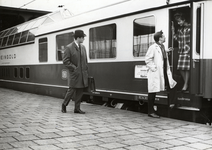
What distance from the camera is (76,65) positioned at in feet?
23.7

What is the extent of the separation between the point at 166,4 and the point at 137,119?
103 inches

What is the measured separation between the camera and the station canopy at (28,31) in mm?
12492

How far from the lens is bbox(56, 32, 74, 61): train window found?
33.8ft

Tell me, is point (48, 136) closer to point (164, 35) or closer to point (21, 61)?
point (164, 35)

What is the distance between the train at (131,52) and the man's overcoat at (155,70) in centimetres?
28

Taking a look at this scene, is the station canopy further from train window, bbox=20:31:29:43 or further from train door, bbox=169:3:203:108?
train door, bbox=169:3:203:108

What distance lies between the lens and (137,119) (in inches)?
257

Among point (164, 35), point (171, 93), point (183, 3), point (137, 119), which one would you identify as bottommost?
point (137, 119)

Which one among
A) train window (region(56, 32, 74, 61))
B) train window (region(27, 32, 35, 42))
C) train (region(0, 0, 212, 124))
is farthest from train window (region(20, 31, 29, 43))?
train window (region(56, 32, 74, 61))

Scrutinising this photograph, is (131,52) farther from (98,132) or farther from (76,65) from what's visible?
(98,132)

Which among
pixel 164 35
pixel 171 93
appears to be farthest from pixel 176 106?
pixel 164 35

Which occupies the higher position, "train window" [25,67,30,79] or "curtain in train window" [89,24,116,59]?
"curtain in train window" [89,24,116,59]

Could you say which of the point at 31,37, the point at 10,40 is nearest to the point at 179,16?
the point at 31,37

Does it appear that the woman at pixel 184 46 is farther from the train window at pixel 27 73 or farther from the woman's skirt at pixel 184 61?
the train window at pixel 27 73
